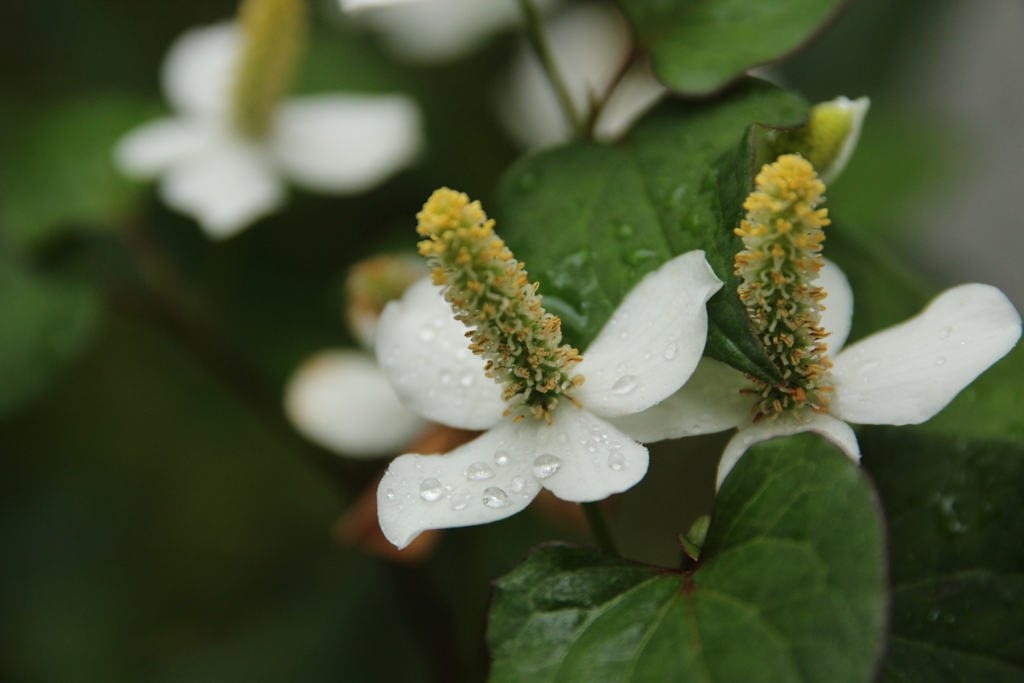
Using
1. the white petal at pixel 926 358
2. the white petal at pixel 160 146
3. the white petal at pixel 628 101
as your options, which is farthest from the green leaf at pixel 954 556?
the white petal at pixel 160 146

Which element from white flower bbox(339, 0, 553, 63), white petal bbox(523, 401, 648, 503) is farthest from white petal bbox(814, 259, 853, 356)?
white flower bbox(339, 0, 553, 63)

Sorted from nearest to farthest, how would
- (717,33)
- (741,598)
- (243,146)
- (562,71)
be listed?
(741,598), (717,33), (243,146), (562,71)

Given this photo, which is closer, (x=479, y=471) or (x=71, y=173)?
(x=479, y=471)

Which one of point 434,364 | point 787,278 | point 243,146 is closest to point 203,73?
point 243,146

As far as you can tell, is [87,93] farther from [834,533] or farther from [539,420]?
[834,533]

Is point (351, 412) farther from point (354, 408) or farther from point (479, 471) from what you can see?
point (479, 471)

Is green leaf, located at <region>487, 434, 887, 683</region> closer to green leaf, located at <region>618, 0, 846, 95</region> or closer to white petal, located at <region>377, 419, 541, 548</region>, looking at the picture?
white petal, located at <region>377, 419, 541, 548</region>
